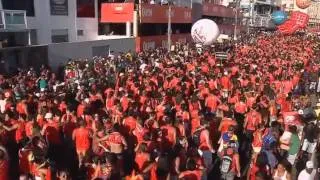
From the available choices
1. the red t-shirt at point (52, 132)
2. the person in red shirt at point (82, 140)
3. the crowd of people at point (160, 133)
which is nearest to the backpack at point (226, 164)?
the crowd of people at point (160, 133)

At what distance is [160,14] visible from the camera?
34938 mm

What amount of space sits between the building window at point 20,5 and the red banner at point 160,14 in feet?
27.6

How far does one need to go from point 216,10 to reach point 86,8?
24.9 metres

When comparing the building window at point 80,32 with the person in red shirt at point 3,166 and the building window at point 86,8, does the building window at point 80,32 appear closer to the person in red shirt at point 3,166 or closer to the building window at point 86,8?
the building window at point 86,8

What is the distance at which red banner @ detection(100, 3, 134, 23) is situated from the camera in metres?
31.7

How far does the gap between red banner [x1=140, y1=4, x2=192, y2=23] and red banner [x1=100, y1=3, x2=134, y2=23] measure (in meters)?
0.93

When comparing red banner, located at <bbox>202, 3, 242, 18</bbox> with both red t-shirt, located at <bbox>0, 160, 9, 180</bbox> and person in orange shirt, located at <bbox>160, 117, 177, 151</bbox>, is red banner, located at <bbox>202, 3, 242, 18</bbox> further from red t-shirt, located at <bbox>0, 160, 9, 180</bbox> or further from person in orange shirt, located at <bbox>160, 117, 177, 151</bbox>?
red t-shirt, located at <bbox>0, 160, 9, 180</bbox>

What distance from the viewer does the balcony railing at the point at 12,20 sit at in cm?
2195

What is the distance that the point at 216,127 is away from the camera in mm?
10195

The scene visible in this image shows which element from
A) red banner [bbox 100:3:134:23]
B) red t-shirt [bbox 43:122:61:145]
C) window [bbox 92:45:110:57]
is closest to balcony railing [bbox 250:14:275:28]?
red banner [bbox 100:3:134:23]

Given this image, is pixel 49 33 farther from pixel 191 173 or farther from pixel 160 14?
pixel 191 173

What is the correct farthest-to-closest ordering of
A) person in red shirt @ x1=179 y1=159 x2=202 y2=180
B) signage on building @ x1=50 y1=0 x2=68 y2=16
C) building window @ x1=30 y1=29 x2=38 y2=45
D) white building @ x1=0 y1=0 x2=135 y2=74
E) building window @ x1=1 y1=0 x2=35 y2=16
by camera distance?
1. signage on building @ x1=50 y1=0 x2=68 y2=16
2. building window @ x1=30 y1=29 x2=38 y2=45
3. building window @ x1=1 y1=0 x2=35 y2=16
4. white building @ x1=0 y1=0 x2=135 y2=74
5. person in red shirt @ x1=179 y1=159 x2=202 y2=180

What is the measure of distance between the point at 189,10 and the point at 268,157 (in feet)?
115

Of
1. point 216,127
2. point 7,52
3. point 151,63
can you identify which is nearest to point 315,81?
point 151,63
